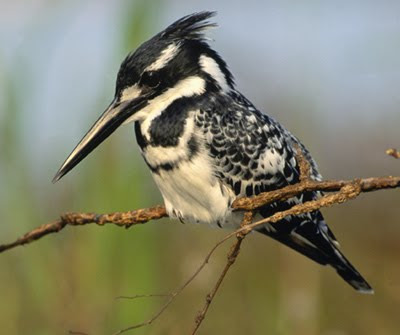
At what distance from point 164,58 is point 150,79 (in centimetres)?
6

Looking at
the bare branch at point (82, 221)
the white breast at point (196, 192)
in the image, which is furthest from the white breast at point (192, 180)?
the bare branch at point (82, 221)

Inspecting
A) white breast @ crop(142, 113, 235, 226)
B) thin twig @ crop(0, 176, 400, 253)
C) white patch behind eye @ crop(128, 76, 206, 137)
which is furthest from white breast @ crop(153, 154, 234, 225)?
thin twig @ crop(0, 176, 400, 253)

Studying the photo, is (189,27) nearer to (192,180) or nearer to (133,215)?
(192,180)

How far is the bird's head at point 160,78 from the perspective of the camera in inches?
113

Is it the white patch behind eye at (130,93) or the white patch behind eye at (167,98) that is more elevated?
the white patch behind eye at (130,93)

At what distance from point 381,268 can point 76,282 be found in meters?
1.89

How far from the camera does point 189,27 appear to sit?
9.82 ft

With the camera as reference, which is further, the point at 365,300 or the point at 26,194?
the point at 365,300

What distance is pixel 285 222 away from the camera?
290 cm

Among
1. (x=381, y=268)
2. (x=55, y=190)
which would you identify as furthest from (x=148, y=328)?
(x=55, y=190)

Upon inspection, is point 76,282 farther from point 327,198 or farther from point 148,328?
point 327,198

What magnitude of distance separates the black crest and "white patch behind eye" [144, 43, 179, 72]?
0.04 meters

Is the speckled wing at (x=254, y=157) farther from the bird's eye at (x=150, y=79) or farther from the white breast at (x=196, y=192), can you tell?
the bird's eye at (x=150, y=79)

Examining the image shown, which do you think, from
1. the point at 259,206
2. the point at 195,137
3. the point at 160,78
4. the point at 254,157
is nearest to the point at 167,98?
the point at 160,78
